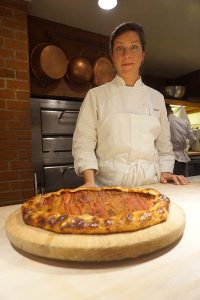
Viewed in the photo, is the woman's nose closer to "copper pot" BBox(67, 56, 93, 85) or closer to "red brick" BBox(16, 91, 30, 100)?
"red brick" BBox(16, 91, 30, 100)

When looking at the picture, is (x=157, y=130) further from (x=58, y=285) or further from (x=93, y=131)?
(x=58, y=285)

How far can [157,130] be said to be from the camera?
163 cm

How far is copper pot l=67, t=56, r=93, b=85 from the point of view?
3.03m

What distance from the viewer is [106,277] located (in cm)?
54

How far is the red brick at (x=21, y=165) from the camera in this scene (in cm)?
254

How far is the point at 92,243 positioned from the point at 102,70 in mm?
2877

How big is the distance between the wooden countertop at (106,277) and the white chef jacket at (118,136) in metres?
0.80

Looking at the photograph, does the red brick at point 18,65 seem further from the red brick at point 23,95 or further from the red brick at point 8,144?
the red brick at point 8,144

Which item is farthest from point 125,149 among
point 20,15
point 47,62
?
point 20,15

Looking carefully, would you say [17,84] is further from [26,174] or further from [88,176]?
[88,176]

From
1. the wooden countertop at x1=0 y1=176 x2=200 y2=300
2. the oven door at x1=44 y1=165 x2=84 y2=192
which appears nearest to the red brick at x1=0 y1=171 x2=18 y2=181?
the oven door at x1=44 y1=165 x2=84 y2=192

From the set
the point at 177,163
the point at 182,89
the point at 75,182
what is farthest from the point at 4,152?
the point at 182,89

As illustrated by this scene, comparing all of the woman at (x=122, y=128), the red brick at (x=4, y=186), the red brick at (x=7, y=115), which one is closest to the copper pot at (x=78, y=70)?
the red brick at (x=7, y=115)

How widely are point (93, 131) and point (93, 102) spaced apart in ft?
0.56
